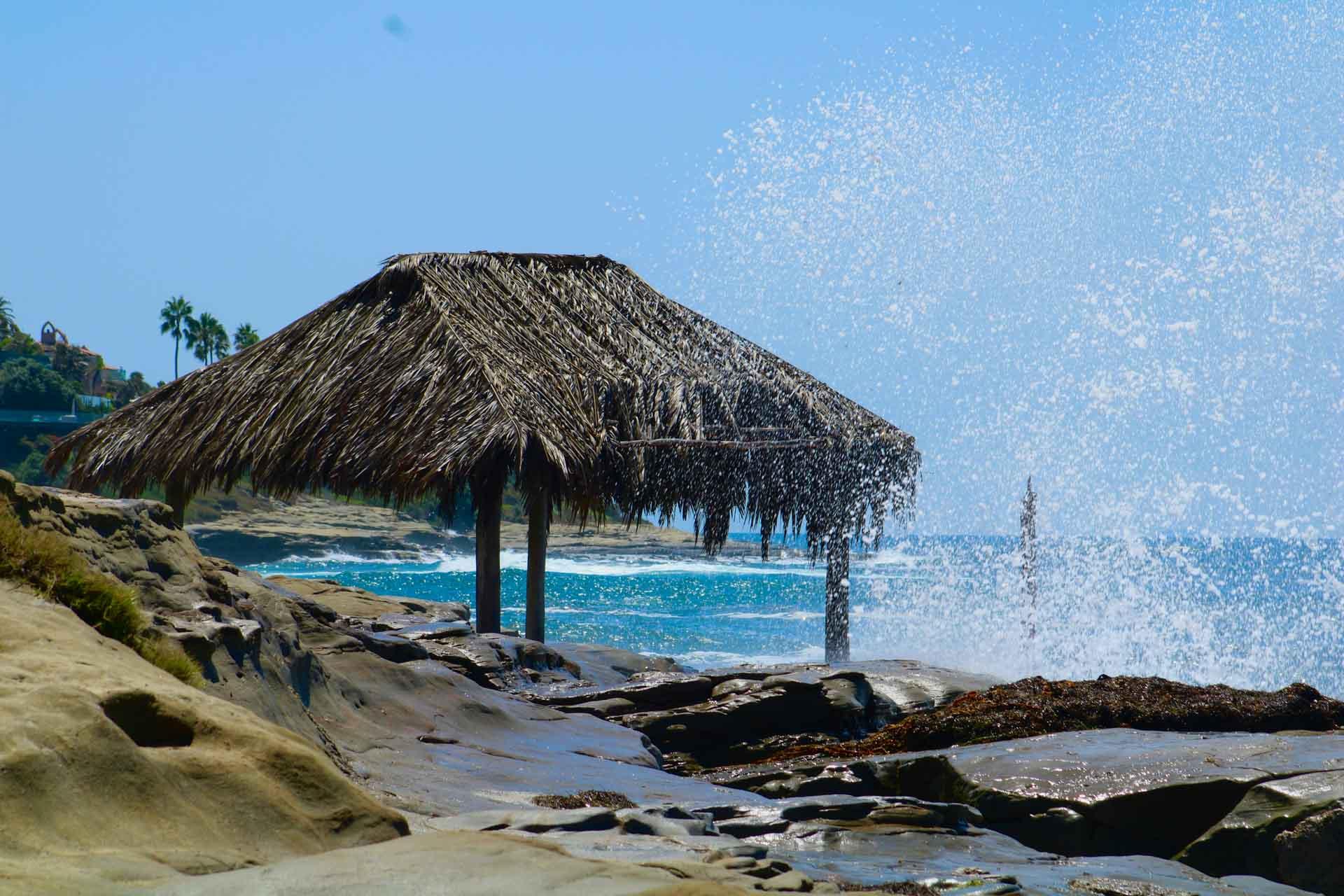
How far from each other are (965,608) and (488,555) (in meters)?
36.8

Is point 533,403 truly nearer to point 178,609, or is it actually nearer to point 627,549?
point 178,609

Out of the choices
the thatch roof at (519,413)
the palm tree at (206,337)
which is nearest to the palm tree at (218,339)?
the palm tree at (206,337)

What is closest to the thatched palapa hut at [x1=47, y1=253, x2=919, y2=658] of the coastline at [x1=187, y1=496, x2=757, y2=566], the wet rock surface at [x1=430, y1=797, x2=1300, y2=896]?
the wet rock surface at [x1=430, y1=797, x2=1300, y2=896]

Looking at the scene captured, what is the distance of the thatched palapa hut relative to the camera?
11.4 metres

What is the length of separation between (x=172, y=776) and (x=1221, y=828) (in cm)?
526

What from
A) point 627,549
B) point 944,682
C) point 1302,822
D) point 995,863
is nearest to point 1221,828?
point 1302,822

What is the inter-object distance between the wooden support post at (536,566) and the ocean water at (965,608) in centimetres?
206

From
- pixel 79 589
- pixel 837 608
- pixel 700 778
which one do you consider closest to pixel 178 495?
pixel 700 778

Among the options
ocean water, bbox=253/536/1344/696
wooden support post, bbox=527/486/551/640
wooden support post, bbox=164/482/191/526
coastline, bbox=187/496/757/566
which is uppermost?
wooden support post, bbox=164/482/191/526

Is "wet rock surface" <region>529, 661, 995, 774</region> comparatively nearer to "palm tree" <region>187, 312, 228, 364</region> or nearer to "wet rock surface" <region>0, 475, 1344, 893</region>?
"wet rock surface" <region>0, 475, 1344, 893</region>

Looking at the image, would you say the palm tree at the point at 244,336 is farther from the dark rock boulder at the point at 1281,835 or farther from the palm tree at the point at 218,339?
the dark rock boulder at the point at 1281,835

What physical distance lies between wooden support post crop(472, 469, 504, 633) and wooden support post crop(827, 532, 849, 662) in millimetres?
4046

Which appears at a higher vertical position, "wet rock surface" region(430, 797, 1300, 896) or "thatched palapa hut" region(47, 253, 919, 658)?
"thatched palapa hut" region(47, 253, 919, 658)

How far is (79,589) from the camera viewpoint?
15.9 feet
